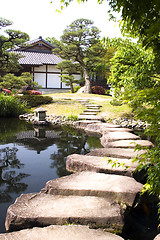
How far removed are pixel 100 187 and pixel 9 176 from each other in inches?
77.8

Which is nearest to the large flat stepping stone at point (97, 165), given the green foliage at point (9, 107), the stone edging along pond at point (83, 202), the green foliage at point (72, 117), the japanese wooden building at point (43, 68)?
the stone edging along pond at point (83, 202)

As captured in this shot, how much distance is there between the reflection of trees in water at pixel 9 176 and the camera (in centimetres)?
376

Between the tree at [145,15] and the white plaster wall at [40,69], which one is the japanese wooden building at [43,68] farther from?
the tree at [145,15]

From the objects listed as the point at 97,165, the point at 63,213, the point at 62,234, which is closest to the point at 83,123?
the point at 97,165

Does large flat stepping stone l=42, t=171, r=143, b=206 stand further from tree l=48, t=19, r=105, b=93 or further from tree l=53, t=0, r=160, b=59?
tree l=48, t=19, r=105, b=93

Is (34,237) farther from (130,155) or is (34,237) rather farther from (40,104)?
(40,104)

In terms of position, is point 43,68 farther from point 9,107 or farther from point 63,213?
point 63,213

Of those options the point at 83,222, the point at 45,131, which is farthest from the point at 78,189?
the point at 45,131

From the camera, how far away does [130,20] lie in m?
1.77

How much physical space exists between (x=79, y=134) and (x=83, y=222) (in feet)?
19.3

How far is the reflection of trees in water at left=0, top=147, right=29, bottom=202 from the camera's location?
376 centimetres

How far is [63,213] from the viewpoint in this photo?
2623 mm

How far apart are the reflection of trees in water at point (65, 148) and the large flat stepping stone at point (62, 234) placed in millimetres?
2116

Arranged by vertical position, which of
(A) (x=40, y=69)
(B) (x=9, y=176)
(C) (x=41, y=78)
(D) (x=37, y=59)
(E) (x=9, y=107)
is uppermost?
(D) (x=37, y=59)
